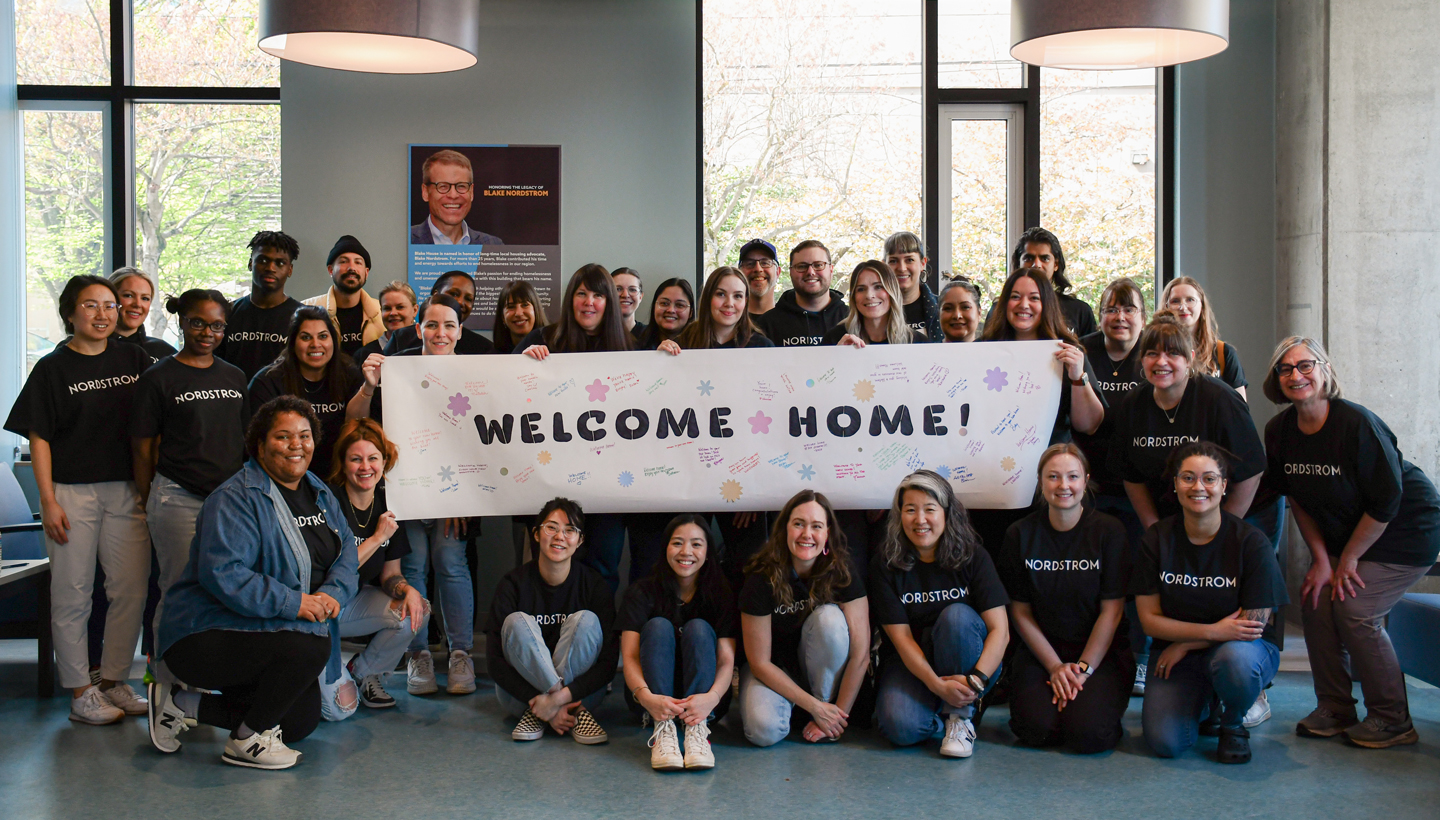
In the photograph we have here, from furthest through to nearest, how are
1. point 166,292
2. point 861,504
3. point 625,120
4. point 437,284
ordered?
point 166,292, point 625,120, point 437,284, point 861,504

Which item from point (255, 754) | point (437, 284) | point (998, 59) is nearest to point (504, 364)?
point (437, 284)

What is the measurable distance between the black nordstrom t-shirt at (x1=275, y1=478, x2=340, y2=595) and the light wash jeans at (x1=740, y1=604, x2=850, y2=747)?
1453 millimetres

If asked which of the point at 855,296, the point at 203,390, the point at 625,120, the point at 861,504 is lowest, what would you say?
the point at 861,504

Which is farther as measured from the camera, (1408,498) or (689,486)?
(689,486)

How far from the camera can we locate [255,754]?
342 cm

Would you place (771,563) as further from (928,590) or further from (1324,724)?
(1324,724)

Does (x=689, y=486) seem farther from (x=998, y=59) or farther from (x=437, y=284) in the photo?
(x=998, y=59)

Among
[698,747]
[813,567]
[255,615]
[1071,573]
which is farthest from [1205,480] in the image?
[255,615]

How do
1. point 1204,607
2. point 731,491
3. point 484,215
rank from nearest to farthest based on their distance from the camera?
point 1204,607 → point 731,491 → point 484,215

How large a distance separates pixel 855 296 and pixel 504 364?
136cm

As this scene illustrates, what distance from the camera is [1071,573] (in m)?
3.66

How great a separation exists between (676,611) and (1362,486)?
2297mm

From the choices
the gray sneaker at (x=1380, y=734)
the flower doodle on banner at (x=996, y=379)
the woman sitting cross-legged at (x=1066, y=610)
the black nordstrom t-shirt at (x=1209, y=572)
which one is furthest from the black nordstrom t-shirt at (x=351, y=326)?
the gray sneaker at (x=1380, y=734)

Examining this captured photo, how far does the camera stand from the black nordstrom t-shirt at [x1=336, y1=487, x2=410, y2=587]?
12.9 ft
